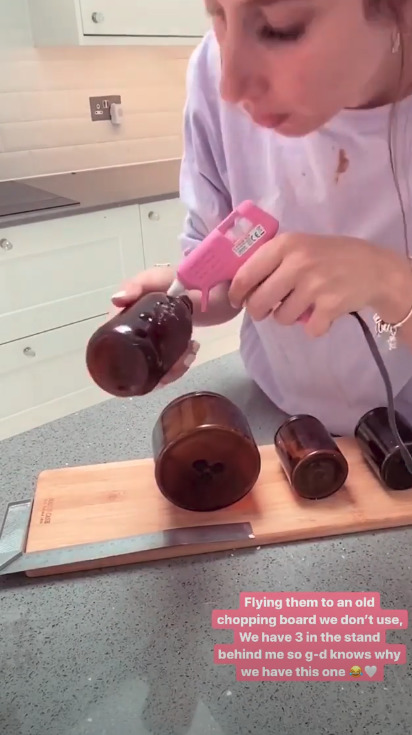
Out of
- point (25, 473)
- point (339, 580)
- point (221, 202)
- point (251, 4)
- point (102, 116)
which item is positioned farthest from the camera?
point (102, 116)

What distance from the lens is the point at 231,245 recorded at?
1.90 feet

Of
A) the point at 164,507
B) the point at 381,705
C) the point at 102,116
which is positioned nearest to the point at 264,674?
the point at 381,705

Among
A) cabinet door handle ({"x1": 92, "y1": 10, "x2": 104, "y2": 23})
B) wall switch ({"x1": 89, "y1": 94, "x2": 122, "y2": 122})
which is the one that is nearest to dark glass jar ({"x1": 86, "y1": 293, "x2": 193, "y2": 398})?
cabinet door handle ({"x1": 92, "y1": 10, "x2": 104, "y2": 23})

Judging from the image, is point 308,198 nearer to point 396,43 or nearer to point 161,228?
point 396,43

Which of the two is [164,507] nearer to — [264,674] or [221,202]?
[264,674]

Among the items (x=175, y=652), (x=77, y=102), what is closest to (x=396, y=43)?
(x=175, y=652)

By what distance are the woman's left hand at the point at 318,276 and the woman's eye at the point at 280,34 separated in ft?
0.52

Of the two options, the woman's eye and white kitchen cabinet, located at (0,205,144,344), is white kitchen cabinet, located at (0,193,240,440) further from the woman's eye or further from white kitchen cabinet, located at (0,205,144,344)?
the woman's eye

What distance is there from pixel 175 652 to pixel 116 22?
1919mm

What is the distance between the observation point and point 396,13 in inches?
18.9

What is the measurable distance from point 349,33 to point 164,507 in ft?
1.49

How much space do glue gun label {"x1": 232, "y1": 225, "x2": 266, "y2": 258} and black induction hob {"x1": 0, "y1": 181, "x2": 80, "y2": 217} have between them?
131cm

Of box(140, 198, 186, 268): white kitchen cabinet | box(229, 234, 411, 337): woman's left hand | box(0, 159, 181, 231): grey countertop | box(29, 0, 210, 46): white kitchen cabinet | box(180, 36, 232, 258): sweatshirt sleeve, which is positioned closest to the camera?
box(229, 234, 411, 337): woman's left hand

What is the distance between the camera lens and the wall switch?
225 cm
